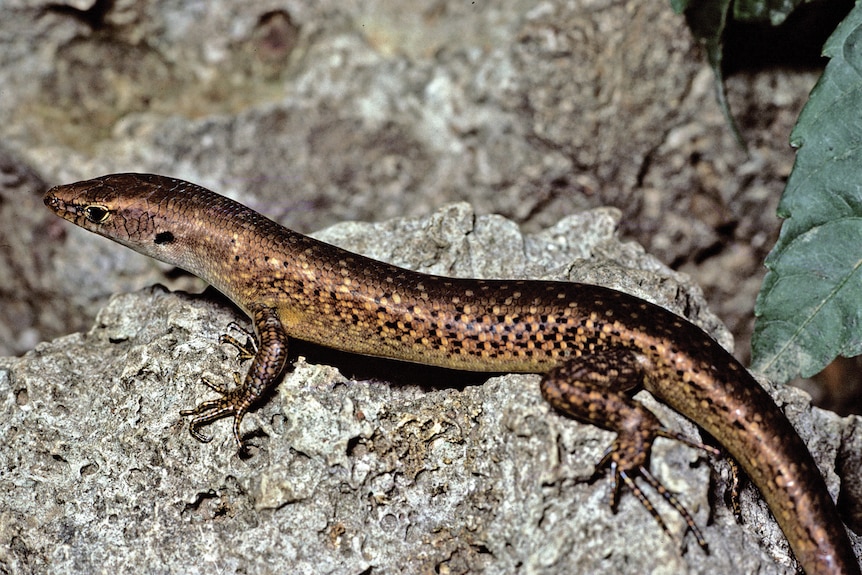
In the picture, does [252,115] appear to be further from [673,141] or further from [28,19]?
[673,141]

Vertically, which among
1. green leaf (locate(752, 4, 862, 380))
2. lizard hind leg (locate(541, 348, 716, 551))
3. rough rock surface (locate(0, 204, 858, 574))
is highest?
green leaf (locate(752, 4, 862, 380))

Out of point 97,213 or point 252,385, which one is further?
point 97,213

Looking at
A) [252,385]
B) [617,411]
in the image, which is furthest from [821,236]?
[252,385]

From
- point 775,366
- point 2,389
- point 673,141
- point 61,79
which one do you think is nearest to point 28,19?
point 61,79

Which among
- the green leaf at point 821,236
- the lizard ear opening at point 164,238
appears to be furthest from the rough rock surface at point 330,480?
the green leaf at point 821,236

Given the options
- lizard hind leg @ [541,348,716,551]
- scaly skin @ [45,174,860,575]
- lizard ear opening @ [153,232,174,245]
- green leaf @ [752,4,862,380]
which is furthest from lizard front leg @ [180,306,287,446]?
green leaf @ [752,4,862,380]

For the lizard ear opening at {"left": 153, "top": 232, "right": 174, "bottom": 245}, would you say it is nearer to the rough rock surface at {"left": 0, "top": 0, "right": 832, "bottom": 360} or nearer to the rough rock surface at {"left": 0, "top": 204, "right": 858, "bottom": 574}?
the rough rock surface at {"left": 0, "top": 204, "right": 858, "bottom": 574}

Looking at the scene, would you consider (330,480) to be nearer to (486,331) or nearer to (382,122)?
(486,331)
